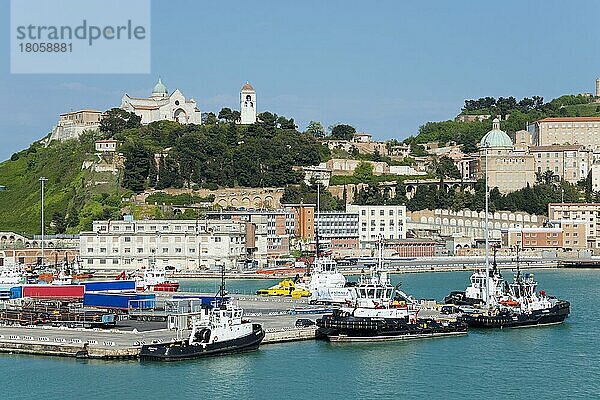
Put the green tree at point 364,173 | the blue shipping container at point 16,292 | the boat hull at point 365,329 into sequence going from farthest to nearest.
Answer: the green tree at point 364,173, the blue shipping container at point 16,292, the boat hull at point 365,329

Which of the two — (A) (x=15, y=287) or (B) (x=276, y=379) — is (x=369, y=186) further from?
(B) (x=276, y=379)

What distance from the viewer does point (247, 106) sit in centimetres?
9438

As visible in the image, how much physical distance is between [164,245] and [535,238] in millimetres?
27448

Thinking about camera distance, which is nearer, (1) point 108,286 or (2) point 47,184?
A: (1) point 108,286

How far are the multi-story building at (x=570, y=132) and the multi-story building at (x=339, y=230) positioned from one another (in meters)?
34.0

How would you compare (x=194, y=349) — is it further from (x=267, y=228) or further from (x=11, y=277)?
(x=267, y=228)

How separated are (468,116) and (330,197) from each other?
4322 cm

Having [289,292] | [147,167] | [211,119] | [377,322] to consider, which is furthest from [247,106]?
[377,322]

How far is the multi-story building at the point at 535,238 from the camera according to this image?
78.9m

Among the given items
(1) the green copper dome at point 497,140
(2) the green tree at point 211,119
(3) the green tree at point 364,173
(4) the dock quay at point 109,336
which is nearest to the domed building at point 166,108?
(2) the green tree at point 211,119

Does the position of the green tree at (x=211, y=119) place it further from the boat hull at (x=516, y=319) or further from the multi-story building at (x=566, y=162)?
the boat hull at (x=516, y=319)

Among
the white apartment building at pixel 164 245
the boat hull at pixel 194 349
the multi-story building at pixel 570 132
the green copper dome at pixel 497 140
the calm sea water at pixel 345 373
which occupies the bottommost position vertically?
the calm sea water at pixel 345 373

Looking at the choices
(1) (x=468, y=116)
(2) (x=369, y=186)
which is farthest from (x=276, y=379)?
(1) (x=468, y=116)

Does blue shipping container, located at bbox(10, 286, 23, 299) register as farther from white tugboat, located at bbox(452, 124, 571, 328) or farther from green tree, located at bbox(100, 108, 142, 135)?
green tree, located at bbox(100, 108, 142, 135)
